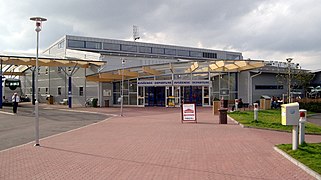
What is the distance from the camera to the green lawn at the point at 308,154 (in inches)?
281

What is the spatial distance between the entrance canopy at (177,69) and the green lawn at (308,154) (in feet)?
71.3

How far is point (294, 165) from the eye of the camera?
25.0 ft

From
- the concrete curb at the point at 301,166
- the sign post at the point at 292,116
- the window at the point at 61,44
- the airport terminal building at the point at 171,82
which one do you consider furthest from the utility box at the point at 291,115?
the window at the point at 61,44

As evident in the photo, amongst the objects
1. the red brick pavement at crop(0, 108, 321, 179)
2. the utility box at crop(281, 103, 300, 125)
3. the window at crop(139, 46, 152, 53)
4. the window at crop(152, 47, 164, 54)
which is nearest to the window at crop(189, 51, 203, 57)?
the window at crop(152, 47, 164, 54)

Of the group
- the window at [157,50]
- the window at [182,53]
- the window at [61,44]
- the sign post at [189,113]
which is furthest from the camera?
the window at [182,53]

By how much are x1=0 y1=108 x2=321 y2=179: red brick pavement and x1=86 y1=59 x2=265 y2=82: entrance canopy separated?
19.3 metres

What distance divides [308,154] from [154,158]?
12.6 ft

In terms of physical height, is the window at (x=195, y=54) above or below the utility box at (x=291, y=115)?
above

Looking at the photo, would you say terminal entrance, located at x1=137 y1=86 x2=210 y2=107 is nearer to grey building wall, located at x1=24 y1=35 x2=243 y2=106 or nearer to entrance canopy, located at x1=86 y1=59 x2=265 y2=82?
entrance canopy, located at x1=86 y1=59 x2=265 y2=82

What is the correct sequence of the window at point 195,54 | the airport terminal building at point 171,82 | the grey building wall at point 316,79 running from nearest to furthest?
the airport terminal building at point 171,82
the grey building wall at point 316,79
the window at point 195,54

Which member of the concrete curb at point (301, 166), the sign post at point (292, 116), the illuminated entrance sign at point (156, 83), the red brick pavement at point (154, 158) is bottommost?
the red brick pavement at point (154, 158)

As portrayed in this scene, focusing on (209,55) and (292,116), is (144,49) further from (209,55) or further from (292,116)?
(292,116)

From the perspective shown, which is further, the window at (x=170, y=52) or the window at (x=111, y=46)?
the window at (x=170, y=52)

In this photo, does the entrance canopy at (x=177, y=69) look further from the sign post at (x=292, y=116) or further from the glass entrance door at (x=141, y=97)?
the sign post at (x=292, y=116)
